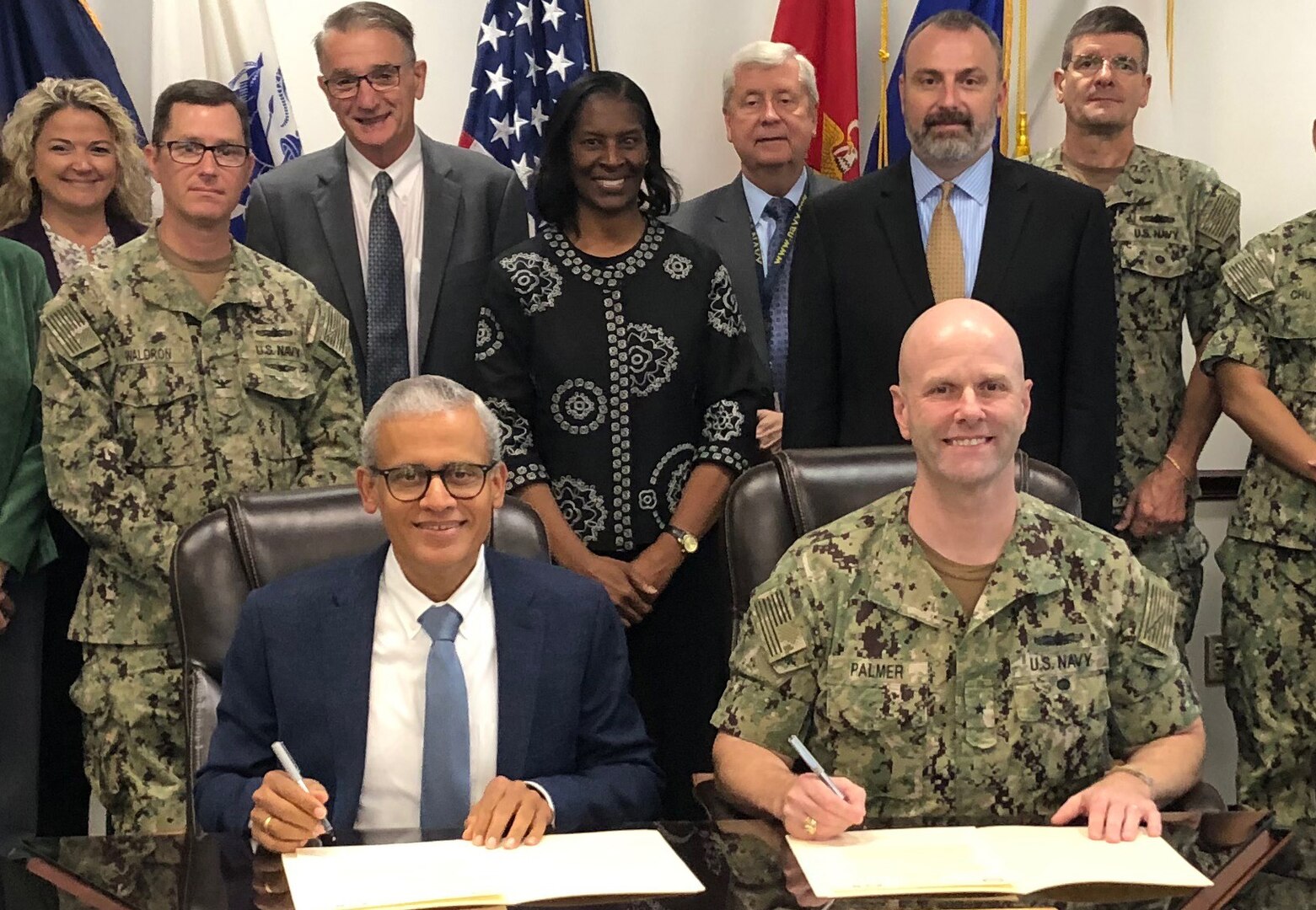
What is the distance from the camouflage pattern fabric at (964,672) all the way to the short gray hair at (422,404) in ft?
1.56

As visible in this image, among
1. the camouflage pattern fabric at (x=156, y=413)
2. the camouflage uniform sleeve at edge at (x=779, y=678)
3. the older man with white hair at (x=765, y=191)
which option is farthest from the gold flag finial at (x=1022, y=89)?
the camouflage uniform sleeve at edge at (x=779, y=678)

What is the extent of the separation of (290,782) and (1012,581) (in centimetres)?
100

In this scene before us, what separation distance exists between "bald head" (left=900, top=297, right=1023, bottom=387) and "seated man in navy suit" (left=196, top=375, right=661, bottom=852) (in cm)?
59

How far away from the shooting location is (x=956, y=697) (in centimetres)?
226

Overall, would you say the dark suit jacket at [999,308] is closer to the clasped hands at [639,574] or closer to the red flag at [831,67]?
the clasped hands at [639,574]

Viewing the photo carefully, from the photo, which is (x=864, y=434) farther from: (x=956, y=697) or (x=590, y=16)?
(x=590, y=16)

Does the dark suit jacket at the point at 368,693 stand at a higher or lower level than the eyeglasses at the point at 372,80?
lower

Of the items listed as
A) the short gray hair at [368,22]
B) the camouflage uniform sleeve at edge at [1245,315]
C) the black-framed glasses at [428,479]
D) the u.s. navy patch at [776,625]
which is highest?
the short gray hair at [368,22]

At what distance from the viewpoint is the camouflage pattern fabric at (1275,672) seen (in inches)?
140

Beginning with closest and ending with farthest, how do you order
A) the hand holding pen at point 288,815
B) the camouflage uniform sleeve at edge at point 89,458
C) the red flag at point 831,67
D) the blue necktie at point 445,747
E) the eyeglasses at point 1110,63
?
the hand holding pen at point 288,815 < the blue necktie at point 445,747 < the camouflage uniform sleeve at edge at point 89,458 < the eyeglasses at point 1110,63 < the red flag at point 831,67

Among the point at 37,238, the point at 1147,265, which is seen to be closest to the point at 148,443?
the point at 37,238

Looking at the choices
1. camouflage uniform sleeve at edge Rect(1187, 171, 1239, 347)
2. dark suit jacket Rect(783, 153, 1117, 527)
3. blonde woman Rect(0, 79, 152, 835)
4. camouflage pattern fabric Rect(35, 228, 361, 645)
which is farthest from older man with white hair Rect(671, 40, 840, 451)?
blonde woman Rect(0, 79, 152, 835)

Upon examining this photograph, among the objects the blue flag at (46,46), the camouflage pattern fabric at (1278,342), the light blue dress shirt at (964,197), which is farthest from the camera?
the blue flag at (46,46)

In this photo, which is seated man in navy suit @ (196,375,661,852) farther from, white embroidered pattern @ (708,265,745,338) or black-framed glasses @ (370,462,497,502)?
white embroidered pattern @ (708,265,745,338)
